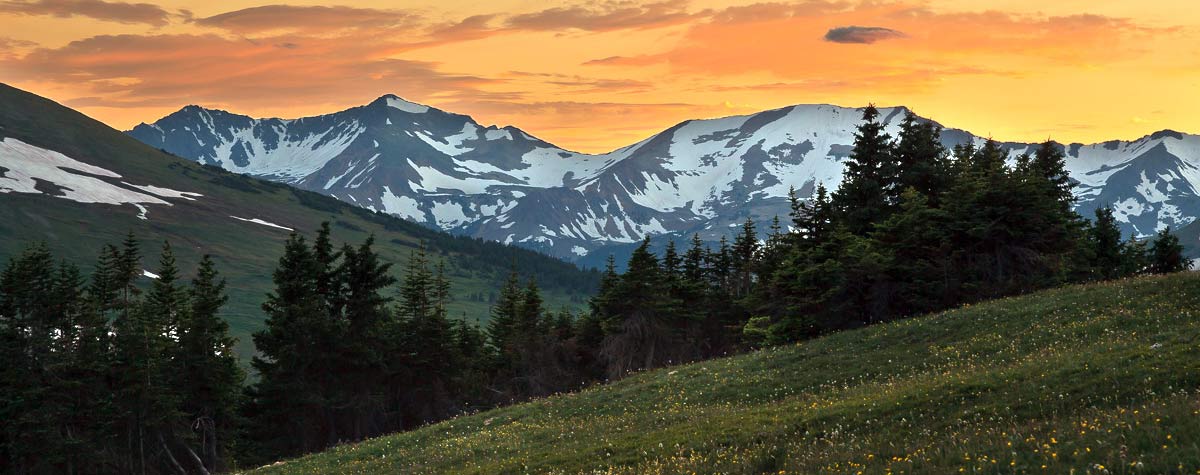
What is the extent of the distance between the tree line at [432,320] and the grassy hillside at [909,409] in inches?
532

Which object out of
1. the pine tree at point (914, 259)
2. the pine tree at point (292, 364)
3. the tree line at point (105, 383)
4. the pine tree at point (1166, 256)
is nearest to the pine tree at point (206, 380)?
the tree line at point (105, 383)

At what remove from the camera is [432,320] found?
6869cm

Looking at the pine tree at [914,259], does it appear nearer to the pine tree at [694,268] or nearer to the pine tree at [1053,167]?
the pine tree at [1053,167]

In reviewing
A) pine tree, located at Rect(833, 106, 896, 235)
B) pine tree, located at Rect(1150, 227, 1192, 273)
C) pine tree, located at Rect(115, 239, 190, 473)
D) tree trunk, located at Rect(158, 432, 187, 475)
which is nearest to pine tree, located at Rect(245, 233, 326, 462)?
tree trunk, located at Rect(158, 432, 187, 475)

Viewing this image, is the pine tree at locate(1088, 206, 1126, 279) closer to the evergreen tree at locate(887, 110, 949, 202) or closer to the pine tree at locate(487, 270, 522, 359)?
the evergreen tree at locate(887, 110, 949, 202)

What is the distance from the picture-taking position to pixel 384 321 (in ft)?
212

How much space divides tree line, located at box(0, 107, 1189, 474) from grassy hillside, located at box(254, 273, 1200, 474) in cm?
1351

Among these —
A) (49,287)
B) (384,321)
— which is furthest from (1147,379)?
(49,287)

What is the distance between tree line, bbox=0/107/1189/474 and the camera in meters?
50.2

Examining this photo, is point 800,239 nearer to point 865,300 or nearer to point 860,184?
point 860,184

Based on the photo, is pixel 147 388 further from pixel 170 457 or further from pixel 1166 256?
pixel 1166 256

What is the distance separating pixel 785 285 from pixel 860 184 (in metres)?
12.6

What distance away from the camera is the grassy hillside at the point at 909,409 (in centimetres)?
1499

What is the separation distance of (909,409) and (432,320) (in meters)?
52.3
